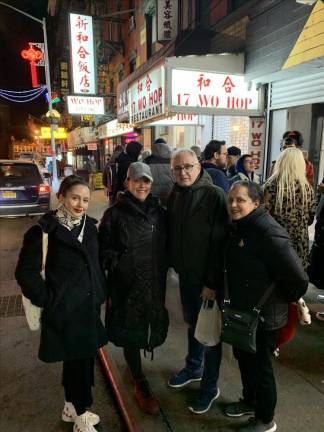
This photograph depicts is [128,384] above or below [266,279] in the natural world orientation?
below

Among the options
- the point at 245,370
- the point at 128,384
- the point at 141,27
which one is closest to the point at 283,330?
the point at 245,370

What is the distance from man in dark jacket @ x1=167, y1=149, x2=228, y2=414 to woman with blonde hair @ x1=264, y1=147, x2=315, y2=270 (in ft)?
3.21

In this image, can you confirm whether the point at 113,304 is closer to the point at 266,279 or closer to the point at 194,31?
the point at 266,279

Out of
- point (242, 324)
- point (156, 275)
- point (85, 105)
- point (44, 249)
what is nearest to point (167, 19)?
point (85, 105)

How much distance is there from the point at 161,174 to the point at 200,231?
2300 mm

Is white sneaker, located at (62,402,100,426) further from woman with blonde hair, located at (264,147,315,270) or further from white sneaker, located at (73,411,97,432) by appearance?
woman with blonde hair, located at (264,147,315,270)

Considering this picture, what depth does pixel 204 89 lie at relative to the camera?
6.29m

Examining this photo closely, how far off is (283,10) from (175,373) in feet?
18.5

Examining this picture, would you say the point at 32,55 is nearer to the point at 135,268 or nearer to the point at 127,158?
the point at 127,158

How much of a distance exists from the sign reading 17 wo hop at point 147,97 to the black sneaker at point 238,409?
17.1ft

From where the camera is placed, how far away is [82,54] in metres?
15.8

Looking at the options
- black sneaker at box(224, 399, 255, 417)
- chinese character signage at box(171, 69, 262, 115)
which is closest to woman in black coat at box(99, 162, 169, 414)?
black sneaker at box(224, 399, 255, 417)

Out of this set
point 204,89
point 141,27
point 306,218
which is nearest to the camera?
point 306,218

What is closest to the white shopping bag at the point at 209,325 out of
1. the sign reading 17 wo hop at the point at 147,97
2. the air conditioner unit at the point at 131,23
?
the sign reading 17 wo hop at the point at 147,97
